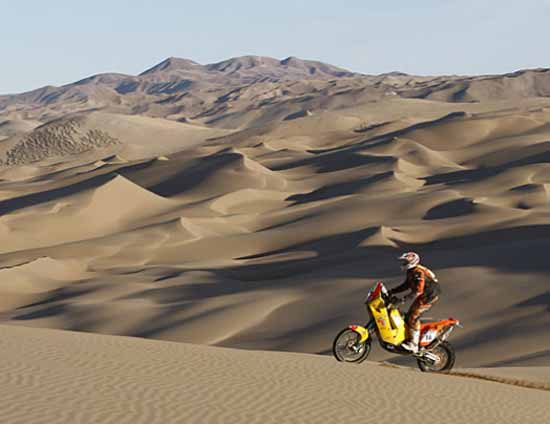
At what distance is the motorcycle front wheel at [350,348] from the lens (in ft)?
40.2

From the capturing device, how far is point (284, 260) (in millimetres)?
30828

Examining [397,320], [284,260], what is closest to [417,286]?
[397,320]

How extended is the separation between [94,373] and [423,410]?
3.12 meters

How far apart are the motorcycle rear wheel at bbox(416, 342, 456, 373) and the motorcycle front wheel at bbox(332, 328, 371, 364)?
66cm

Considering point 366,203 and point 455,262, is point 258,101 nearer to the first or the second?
point 366,203

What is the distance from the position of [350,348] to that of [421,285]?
1.38 meters

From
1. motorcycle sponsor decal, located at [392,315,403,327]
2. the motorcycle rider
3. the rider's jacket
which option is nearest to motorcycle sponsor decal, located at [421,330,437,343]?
the motorcycle rider

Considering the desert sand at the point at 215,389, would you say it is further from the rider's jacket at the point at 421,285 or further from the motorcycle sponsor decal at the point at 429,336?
the rider's jacket at the point at 421,285

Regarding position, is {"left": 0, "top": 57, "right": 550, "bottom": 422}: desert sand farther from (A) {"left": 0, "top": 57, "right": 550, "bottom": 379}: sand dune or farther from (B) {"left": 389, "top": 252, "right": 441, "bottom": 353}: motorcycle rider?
(B) {"left": 389, "top": 252, "right": 441, "bottom": 353}: motorcycle rider

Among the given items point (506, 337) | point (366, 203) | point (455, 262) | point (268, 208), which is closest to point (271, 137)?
point (268, 208)

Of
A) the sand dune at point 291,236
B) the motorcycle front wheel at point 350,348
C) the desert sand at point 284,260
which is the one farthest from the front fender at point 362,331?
the sand dune at point 291,236

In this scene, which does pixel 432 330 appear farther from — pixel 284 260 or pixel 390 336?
pixel 284 260

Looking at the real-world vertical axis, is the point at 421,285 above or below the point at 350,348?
above

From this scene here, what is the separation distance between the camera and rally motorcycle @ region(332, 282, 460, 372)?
38.0ft
